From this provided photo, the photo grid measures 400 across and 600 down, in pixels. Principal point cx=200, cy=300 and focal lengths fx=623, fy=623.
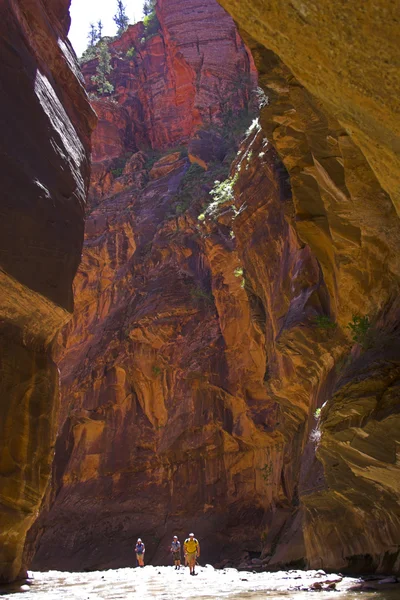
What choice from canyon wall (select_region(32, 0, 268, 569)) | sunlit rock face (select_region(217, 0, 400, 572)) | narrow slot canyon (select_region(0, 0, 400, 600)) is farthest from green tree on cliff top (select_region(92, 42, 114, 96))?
sunlit rock face (select_region(217, 0, 400, 572))

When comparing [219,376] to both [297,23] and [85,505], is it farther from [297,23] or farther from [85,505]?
[297,23]

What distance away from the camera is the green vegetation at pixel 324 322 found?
49.2ft

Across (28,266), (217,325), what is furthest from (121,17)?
(28,266)

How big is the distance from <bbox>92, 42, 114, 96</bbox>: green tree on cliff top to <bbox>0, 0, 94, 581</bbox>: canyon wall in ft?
130

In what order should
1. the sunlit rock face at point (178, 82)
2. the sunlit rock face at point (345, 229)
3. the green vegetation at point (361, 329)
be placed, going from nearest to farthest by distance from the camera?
the sunlit rock face at point (345, 229)
the green vegetation at point (361, 329)
the sunlit rock face at point (178, 82)

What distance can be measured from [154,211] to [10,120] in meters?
26.5

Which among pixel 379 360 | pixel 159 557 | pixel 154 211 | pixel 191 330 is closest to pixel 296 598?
pixel 379 360

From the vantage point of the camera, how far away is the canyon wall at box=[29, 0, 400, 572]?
943 centimetres

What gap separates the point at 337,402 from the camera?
9.76 meters

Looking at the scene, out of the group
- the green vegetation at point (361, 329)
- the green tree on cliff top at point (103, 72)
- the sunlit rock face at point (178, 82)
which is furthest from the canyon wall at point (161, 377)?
the green tree on cliff top at point (103, 72)

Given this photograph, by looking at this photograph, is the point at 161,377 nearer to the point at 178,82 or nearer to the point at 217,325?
the point at 217,325

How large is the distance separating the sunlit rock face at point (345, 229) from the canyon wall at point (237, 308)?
29 mm

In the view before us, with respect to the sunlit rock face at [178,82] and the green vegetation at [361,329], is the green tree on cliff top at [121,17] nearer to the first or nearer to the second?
the sunlit rock face at [178,82]

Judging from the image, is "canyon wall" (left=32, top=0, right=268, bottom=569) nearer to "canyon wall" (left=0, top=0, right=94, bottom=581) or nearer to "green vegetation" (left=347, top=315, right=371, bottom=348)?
"canyon wall" (left=0, top=0, right=94, bottom=581)
